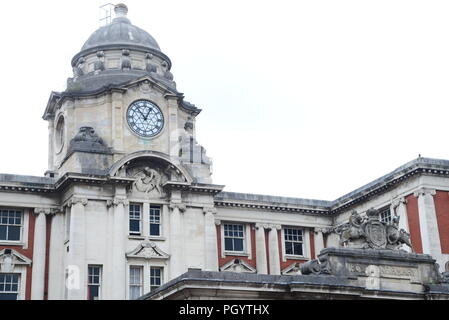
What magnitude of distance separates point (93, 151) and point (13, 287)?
8.71 metres

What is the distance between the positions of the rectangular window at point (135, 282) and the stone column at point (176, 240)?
1841 mm

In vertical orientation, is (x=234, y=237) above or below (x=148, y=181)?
below

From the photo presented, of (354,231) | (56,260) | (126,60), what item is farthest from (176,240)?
(354,231)

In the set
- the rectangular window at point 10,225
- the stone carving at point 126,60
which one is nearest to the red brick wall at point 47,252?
the rectangular window at point 10,225

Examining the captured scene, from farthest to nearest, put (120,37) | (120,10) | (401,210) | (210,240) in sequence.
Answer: (120,10), (120,37), (401,210), (210,240)

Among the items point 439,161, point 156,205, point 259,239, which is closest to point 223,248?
point 259,239

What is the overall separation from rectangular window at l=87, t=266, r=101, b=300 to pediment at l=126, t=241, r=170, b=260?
1.95 meters

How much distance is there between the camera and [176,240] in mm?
49219

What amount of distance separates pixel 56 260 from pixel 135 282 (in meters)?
4.68

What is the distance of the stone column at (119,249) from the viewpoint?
154 ft

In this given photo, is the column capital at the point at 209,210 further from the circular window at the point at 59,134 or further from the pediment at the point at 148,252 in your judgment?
the circular window at the point at 59,134

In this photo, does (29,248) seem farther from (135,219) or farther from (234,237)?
(234,237)

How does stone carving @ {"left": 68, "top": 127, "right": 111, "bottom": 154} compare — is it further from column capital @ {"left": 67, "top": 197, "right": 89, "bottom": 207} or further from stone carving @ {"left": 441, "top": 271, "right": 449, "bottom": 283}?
stone carving @ {"left": 441, "top": 271, "right": 449, "bottom": 283}
